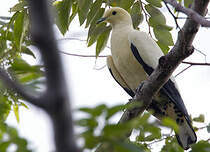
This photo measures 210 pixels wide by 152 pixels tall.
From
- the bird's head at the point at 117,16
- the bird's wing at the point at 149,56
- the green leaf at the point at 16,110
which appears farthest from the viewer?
the bird's head at the point at 117,16

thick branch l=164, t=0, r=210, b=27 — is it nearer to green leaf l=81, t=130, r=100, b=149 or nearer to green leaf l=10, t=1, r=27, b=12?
green leaf l=81, t=130, r=100, b=149

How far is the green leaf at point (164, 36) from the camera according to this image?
11.7ft

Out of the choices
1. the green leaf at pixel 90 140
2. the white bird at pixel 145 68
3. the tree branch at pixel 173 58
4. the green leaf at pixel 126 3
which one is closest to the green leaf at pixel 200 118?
the white bird at pixel 145 68

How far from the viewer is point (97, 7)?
357cm

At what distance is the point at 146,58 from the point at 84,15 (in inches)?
46.0

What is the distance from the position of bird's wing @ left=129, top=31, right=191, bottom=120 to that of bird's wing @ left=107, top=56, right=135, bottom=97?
0.47 m

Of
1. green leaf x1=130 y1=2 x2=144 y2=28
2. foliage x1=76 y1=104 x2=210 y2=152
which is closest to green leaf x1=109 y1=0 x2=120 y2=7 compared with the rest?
green leaf x1=130 y1=2 x2=144 y2=28

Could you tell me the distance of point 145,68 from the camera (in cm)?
423

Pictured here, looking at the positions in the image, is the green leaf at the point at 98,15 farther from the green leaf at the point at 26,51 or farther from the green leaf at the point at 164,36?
the green leaf at the point at 26,51

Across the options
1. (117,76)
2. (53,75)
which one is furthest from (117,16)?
(53,75)

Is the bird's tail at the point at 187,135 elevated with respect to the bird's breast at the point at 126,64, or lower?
lower

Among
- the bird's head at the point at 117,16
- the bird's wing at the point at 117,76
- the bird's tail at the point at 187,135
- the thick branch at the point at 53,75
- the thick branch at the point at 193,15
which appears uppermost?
the thick branch at the point at 53,75

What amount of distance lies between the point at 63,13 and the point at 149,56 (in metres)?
1.28

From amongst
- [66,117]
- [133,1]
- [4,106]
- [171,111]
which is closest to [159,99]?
[171,111]
